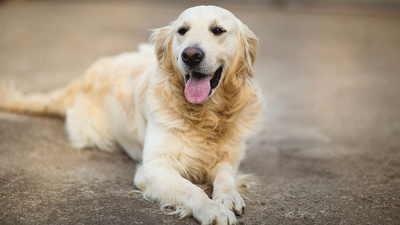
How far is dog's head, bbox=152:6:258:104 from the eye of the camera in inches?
110

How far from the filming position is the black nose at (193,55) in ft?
8.89

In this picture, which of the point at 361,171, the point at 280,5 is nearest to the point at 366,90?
the point at 361,171

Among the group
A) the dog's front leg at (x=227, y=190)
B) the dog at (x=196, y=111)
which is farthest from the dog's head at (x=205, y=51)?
the dog's front leg at (x=227, y=190)

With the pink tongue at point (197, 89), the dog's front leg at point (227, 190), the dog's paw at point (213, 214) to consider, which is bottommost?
the dog's front leg at point (227, 190)

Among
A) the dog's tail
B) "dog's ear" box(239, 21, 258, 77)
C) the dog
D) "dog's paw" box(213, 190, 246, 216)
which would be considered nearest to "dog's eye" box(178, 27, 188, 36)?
the dog

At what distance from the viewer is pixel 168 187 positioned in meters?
2.65

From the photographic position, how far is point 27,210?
246 cm

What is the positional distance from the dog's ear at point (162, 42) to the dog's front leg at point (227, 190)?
0.94 metres

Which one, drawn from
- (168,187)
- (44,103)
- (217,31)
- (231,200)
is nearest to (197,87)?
(217,31)

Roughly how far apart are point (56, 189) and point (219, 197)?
112 centimetres

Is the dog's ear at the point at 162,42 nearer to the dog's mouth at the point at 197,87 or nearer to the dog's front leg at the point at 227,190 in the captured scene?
the dog's mouth at the point at 197,87

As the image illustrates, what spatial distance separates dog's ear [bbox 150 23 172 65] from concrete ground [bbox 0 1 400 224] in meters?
0.99

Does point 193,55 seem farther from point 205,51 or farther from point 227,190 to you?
point 227,190

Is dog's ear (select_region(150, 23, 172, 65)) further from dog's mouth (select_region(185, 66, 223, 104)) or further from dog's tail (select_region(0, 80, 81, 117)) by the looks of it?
dog's tail (select_region(0, 80, 81, 117))
